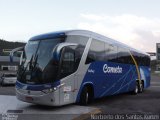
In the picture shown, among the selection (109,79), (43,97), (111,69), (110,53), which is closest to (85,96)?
(43,97)

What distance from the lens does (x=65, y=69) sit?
1303cm

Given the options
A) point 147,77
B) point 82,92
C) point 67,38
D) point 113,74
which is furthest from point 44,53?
point 147,77

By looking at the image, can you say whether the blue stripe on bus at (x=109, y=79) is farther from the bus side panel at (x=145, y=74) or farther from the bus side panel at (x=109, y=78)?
the bus side panel at (x=145, y=74)

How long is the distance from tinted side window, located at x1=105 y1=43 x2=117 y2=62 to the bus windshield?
13.9ft

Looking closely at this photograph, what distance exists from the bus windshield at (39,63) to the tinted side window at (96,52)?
7.35ft

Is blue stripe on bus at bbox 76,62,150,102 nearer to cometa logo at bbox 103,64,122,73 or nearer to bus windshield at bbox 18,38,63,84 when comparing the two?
cometa logo at bbox 103,64,122,73

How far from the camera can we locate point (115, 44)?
719 inches

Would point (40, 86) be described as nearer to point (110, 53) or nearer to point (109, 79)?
point (109, 79)

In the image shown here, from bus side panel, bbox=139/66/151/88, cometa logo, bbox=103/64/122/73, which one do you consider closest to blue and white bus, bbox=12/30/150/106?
cometa logo, bbox=103/64/122/73

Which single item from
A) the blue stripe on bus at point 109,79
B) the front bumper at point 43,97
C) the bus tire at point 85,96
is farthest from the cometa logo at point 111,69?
the front bumper at point 43,97

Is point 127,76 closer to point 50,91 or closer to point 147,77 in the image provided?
point 147,77

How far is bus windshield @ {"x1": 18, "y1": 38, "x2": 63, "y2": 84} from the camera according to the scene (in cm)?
1262

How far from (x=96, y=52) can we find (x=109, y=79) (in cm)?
217

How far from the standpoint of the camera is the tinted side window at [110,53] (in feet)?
55.0
